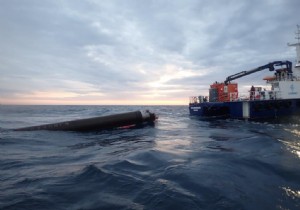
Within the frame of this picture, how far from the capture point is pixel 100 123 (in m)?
20.3

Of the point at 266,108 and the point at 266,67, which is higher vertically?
the point at 266,67

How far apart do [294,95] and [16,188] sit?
3251cm

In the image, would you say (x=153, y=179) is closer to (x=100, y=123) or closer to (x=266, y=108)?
(x=100, y=123)

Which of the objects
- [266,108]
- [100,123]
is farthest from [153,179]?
[266,108]

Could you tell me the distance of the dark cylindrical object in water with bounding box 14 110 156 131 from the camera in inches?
754

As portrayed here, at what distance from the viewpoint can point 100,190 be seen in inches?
245

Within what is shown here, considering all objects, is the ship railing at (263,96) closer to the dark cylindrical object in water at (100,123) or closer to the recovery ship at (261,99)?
the recovery ship at (261,99)

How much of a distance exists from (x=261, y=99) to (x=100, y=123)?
21.2 meters

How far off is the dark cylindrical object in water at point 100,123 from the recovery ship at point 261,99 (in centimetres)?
1315

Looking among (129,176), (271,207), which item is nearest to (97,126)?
(129,176)

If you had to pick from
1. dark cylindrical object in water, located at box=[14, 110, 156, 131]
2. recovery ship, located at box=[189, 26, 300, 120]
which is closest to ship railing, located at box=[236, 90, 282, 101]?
recovery ship, located at box=[189, 26, 300, 120]

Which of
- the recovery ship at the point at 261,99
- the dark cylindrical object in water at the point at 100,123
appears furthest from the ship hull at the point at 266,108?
the dark cylindrical object in water at the point at 100,123

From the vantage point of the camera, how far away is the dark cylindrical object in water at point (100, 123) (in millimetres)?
19156

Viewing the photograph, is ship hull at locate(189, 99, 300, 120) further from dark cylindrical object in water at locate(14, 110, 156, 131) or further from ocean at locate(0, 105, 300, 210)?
ocean at locate(0, 105, 300, 210)
